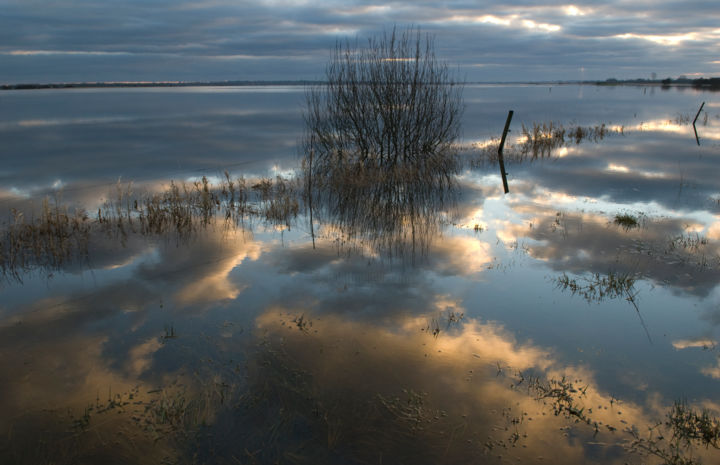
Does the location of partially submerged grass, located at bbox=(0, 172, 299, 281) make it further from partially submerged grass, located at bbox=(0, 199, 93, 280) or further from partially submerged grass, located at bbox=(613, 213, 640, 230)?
partially submerged grass, located at bbox=(613, 213, 640, 230)

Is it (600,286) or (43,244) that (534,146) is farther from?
(43,244)

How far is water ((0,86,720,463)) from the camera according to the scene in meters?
5.69

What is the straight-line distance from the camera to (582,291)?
10055 mm

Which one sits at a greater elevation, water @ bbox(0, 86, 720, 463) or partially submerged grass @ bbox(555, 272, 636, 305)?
partially submerged grass @ bbox(555, 272, 636, 305)

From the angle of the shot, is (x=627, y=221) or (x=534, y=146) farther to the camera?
(x=534, y=146)

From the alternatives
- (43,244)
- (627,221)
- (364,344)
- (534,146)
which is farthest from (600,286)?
(534,146)

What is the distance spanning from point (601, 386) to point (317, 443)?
4.08 meters

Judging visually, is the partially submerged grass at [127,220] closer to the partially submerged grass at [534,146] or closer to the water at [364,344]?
the water at [364,344]

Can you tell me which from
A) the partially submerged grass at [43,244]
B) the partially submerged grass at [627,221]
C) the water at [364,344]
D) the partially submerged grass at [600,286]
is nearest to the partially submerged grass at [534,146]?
the partially submerged grass at [627,221]

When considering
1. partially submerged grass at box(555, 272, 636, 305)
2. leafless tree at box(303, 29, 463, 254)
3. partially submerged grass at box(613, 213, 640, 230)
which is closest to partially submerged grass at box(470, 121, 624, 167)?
leafless tree at box(303, 29, 463, 254)

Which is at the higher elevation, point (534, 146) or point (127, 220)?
point (534, 146)

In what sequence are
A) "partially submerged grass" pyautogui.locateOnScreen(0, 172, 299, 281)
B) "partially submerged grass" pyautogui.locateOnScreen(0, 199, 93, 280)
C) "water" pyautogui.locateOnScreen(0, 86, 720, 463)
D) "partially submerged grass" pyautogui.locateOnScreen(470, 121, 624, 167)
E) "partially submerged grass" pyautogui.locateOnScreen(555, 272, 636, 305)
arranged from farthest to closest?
1. "partially submerged grass" pyautogui.locateOnScreen(470, 121, 624, 167)
2. "partially submerged grass" pyautogui.locateOnScreen(0, 172, 299, 281)
3. "partially submerged grass" pyautogui.locateOnScreen(0, 199, 93, 280)
4. "partially submerged grass" pyautogui.locateOnScreen(555, 272, 636, 305)
5. "water" pyautogui.locateOnScreen(0, 86, 720, 463)

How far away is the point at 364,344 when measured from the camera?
7.97m

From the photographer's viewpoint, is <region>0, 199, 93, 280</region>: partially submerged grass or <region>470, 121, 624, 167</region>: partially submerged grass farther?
<region>470, 121, 624, 167</region>: partially submerged grass
